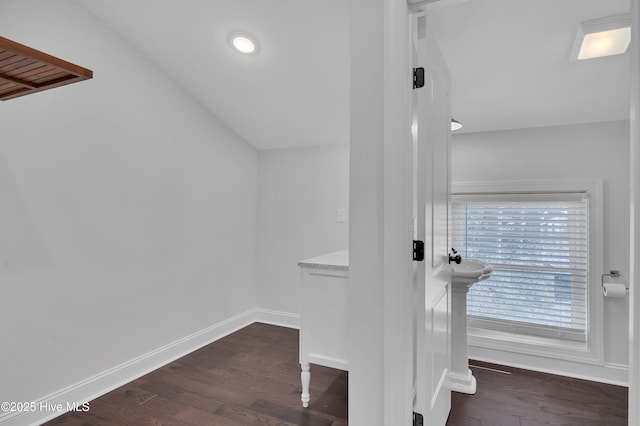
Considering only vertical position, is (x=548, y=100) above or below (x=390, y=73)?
above

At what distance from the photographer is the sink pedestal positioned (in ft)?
7.71

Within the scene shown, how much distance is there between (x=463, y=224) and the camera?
9.74 ft

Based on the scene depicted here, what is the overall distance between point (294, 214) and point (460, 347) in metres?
1.91

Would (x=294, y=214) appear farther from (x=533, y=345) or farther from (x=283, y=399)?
(x=533, y=345)

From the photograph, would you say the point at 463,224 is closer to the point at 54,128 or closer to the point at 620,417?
the point at 620,417

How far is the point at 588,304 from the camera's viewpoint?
2.55 meters

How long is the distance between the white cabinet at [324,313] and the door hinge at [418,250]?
57 centimetres

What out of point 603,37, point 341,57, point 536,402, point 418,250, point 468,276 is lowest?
point 536,402

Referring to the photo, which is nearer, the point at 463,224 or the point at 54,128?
the point at 54,128

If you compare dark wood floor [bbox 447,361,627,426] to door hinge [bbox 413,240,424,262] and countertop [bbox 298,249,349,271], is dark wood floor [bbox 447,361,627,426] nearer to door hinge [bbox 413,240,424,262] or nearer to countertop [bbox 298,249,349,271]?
countertop [bbox 298,249,349,271]

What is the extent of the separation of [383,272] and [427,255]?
0.23m

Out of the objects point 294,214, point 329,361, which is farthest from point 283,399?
point 294,214

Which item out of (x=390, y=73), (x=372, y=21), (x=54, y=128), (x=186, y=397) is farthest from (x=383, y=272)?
(x=54, y=128)

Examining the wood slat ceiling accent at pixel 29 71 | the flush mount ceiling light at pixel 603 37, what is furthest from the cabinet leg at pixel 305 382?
the flush mount ceiling light at pixel 603 37
